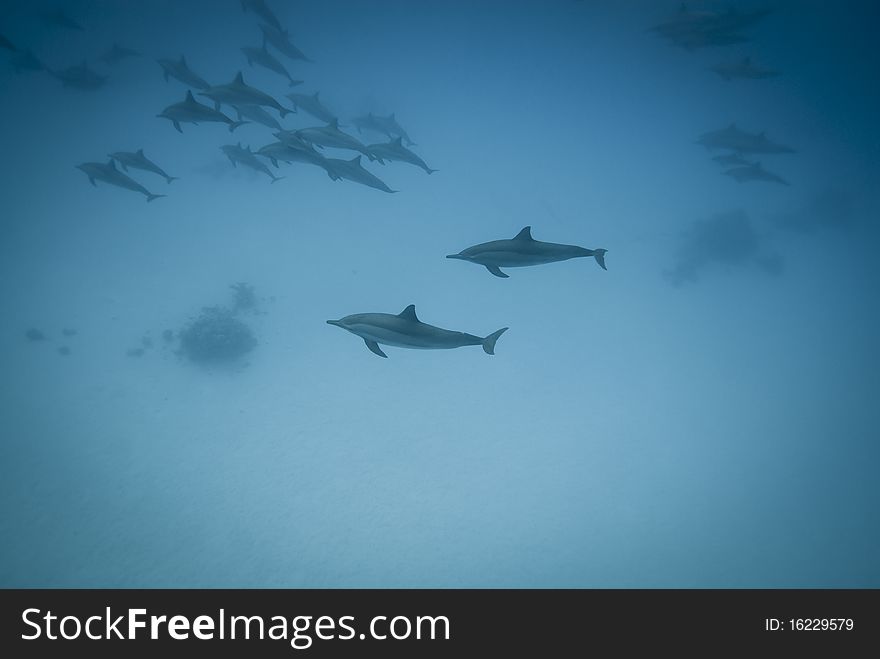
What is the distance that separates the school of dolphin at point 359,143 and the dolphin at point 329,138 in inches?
0.8

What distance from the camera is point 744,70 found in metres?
11.5

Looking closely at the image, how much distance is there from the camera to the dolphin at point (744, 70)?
36.4 ft

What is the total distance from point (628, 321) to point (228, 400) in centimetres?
1784

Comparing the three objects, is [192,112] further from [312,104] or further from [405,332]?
[405,332]

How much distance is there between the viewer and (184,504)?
33.9 ft

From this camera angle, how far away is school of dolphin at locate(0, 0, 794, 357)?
13.6 ft

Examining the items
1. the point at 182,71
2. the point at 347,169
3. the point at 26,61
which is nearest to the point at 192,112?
the point at 347,169

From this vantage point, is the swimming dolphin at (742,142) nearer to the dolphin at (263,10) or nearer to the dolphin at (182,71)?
the dolphin at (263,10)

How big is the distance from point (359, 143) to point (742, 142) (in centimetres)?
1434

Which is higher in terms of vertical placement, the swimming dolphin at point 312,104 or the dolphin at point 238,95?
the swimming dolphin at point 312,104
